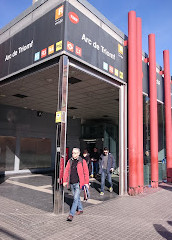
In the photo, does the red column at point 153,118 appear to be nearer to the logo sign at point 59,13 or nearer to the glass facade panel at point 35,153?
the logo sign at point 59,13

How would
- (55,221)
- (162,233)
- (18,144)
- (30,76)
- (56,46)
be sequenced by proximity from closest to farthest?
(162,233) < (55,221) < (56,46) < (30,76) < (18,144)

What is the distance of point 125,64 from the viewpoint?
31.6ft

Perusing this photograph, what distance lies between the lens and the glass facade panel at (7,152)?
1410 centimetres

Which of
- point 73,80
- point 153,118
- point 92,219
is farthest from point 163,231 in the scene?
point 153,118

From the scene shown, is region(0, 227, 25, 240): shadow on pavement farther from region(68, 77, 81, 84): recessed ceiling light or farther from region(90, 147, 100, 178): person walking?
region(90, 147, 100, 178): person walking

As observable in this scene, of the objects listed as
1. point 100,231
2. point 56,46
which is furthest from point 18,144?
point 100,231

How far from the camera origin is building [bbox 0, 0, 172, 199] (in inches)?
272

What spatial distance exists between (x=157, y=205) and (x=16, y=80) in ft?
23.6

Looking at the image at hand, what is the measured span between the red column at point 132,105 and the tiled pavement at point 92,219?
1030 mm

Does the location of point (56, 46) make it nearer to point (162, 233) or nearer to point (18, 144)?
point (162, 233)

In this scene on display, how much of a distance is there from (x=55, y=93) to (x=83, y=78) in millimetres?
2844

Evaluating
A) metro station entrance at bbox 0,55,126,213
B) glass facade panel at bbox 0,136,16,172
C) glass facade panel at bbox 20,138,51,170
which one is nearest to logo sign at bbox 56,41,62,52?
metro station entrance at bbox 0,55,126,213

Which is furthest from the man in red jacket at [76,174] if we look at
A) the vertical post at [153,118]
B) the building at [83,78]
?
the vertical post at [153,118]

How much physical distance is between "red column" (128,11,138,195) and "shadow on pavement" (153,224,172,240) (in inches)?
137
